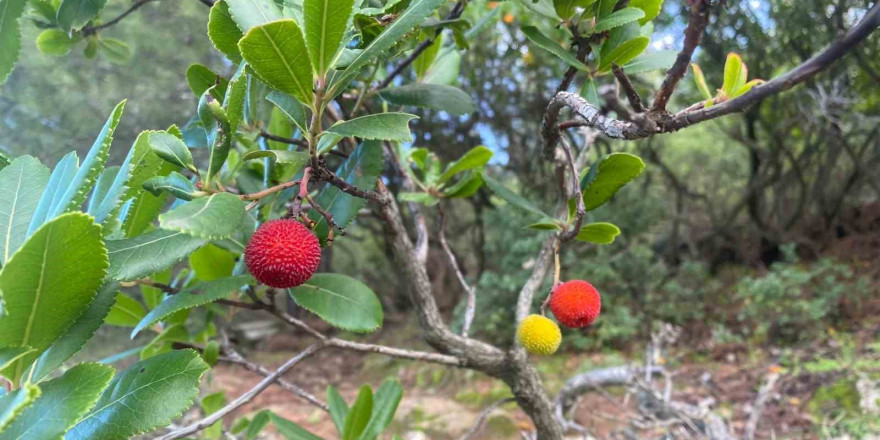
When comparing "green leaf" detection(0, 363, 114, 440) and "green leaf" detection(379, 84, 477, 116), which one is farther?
"green leaf" detection(379, 84, 477, 116)

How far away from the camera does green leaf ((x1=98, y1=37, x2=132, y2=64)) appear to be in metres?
1.23

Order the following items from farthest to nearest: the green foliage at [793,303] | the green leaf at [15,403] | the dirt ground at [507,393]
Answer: the green foliage at [793,303]
the dirt ground at [507,393]
the green leaf at [15,403]

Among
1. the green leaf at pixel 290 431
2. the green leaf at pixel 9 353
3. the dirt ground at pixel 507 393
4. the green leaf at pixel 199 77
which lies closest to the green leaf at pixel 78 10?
the green leaf at pixel 199 77

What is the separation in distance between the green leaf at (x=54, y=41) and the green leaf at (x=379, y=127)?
0.81 metres

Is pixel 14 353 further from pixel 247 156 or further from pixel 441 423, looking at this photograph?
pixel 441 423

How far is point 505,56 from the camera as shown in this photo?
14.2ft

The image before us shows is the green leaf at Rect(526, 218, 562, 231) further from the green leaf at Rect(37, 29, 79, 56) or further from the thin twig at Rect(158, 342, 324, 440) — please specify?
the green leaf at Rect(37, 29, 79, 56)

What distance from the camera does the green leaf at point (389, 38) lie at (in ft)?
1.47

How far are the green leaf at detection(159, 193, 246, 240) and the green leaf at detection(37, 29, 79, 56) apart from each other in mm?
802

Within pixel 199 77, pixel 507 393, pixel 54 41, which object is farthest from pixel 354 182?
pixel 507 393

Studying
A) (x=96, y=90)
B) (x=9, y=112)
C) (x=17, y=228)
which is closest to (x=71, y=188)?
(x=17, y=228)

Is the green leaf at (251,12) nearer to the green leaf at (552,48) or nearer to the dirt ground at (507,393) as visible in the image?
the green leaf at (552,48)

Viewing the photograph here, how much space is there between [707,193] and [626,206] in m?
1.90

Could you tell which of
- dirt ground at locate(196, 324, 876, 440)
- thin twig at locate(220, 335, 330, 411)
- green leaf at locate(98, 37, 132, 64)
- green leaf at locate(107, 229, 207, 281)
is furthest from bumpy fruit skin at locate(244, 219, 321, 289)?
dirt ground at locate(196, 324, 876, 440)
